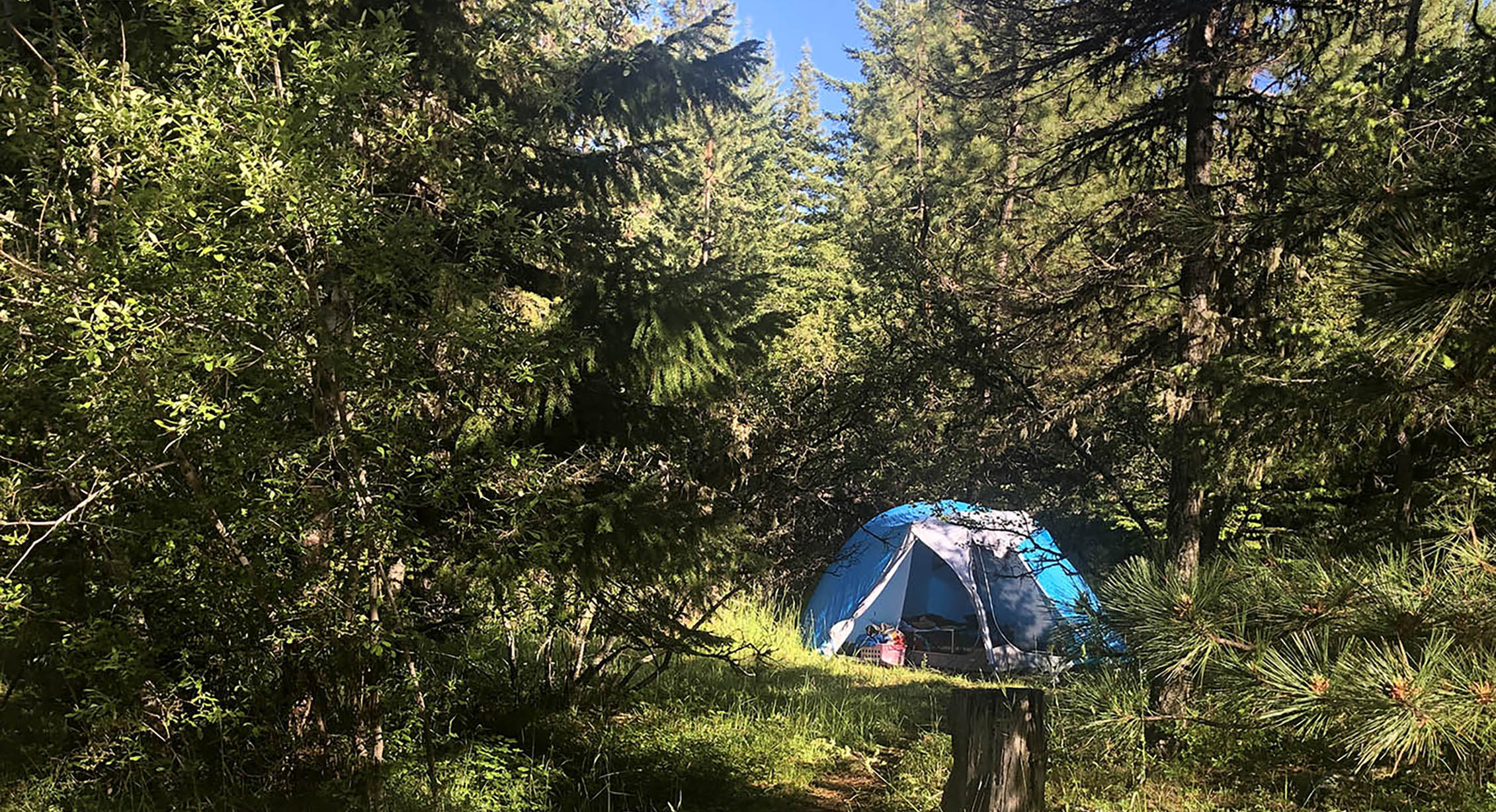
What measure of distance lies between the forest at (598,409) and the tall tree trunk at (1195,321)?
4cm

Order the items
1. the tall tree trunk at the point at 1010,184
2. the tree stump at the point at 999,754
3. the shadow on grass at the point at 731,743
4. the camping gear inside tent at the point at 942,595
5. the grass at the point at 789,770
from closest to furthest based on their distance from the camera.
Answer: the tree stump at the point at 999,754 → the grass at the point at 789,770 → the shadow on grass at the point at 731,743 → the tall tree trunk at the point at 1010,184 → the camping gear inside tent at the point at 942,595

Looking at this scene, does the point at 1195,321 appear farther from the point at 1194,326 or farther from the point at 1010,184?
the point at 1010,184

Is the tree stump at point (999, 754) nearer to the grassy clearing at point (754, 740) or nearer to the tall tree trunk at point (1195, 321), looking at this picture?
the grassy clearing at point (754, 740)

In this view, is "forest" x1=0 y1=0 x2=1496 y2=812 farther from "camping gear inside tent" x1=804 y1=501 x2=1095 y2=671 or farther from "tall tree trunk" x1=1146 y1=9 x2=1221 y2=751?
"camping gear inside tent" x1=804 y1=501 x2=1095 y2=671

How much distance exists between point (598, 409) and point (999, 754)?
3.12 metres

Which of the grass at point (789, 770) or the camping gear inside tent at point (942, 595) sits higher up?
the camping gear inside tent at point (942, 595)

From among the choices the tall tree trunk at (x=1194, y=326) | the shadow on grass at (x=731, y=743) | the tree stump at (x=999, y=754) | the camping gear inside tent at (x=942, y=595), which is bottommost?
the shadow on grass at (x=731, y=743)

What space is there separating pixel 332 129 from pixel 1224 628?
11.3 ft

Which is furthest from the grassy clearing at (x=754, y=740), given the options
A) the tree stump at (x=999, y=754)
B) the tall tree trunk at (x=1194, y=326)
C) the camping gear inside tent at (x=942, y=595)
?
the camping gear inside tent at (x=942, y=595)

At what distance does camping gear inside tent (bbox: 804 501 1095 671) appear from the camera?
34.2ft

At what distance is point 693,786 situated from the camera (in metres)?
4.70

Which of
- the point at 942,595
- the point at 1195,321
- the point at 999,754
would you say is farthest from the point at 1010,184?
the point at 942,595

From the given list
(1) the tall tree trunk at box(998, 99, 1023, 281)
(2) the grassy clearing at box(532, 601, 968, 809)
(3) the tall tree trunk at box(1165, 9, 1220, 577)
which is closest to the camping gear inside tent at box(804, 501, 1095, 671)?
(2) the grassy clearing at box(532, 601, 968, 809)

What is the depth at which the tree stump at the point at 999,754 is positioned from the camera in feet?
7.52
